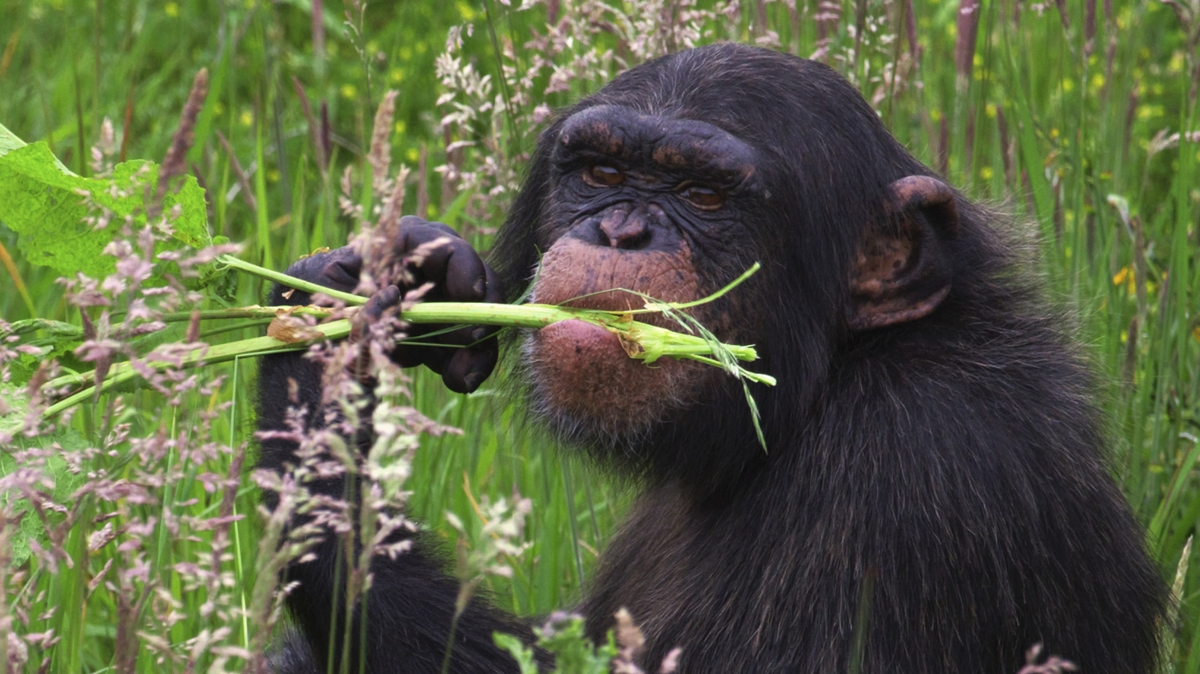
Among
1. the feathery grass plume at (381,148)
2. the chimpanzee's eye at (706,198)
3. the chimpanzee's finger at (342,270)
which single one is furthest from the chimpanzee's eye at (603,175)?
the feathery grass plume at (381,148)

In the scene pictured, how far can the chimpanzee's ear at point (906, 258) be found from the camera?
3.38 meters

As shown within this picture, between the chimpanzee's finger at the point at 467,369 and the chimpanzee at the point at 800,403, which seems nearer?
the chimpanzee at the point at 800,403

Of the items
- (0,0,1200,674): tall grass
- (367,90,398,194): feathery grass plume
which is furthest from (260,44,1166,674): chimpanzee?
(367,90,398,194): feathery grass plume

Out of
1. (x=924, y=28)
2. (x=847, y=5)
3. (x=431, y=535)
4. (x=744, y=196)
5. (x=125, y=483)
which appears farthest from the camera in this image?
(x=924, y=28)

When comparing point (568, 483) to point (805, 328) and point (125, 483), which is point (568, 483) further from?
point (125, 483)

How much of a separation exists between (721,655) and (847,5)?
2562 millimetres

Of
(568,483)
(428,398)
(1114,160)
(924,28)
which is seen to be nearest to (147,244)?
(568,483)

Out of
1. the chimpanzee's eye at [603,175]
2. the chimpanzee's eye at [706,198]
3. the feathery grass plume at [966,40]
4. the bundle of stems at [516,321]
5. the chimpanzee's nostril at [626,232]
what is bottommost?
the bundle of stems at [516,321]

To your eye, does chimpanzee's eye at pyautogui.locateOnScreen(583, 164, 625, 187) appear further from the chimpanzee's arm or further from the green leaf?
the green leaf

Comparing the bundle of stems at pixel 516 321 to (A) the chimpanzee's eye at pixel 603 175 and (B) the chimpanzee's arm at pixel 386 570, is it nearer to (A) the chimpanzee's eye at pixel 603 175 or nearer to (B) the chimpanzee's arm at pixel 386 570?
(B) the chimpanzee's arm at pixel 386 570

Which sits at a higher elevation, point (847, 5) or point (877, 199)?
point (847, 5)

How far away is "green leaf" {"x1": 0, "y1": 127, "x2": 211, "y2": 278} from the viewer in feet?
9.27

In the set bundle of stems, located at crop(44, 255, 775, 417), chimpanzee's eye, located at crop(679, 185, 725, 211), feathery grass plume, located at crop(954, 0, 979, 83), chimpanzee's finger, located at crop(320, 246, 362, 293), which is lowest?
bundle of stems, located at crop(44, 255, 775, 417)

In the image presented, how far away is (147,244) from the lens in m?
2.00
